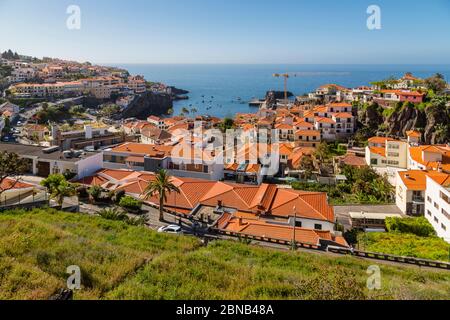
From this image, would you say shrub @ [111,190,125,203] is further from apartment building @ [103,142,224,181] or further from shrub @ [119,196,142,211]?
apartment building @ [103,142,224,181]

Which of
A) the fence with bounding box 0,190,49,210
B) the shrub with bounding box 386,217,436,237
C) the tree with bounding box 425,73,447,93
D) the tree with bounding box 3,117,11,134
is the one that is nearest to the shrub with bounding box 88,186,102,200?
the fence with bounding box 0,190,49,210

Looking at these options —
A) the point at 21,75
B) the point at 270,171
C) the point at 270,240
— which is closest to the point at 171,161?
the point at 270,171

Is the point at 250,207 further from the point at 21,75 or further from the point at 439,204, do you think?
the point at 21,75

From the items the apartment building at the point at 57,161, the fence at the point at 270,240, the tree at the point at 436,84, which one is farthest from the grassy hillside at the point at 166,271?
the tree at the point at 436,84

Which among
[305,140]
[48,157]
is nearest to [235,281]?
[48,157]

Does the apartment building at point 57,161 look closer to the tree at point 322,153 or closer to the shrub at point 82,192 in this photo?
the shrub at point 82,192
